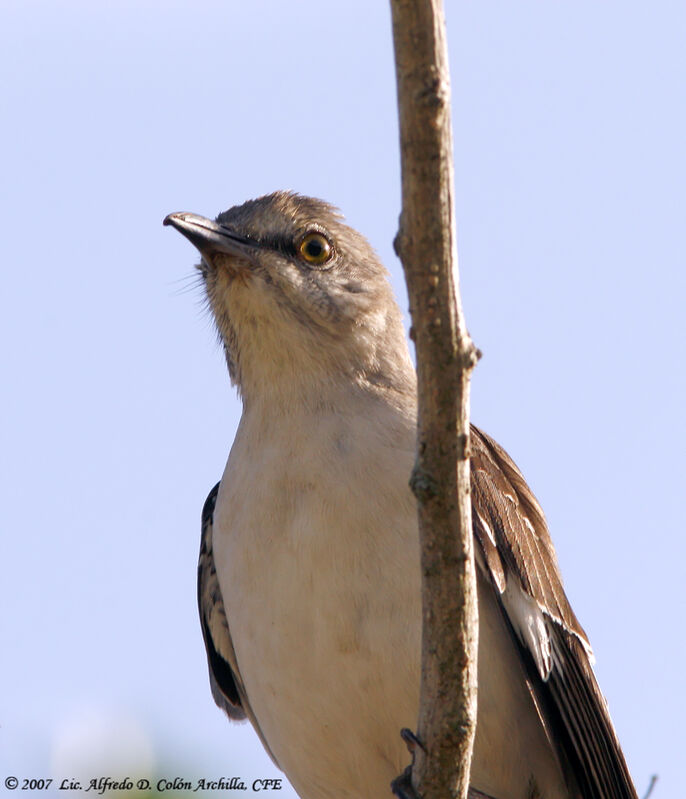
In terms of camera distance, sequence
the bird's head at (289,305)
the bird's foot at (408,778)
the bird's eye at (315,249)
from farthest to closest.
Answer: the bird's eye at (315,249)
the bird's head at (289,305)
the bird's foot at (408,778)

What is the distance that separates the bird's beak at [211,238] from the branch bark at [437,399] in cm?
362

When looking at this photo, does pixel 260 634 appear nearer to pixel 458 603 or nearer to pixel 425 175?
pixel 458 603

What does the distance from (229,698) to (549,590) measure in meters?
2.51

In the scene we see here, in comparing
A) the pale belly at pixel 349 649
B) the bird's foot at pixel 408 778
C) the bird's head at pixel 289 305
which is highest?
the bird's head at pixel 289 305

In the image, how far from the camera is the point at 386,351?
26.2 feet

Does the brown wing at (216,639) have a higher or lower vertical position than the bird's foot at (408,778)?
higher

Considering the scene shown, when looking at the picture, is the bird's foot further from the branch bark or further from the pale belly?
the pale belly

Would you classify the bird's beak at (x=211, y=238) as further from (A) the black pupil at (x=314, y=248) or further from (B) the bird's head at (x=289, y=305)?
(A) the black pupil at (x=314, y=248)

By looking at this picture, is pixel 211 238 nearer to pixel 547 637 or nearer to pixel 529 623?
pixel 529 623

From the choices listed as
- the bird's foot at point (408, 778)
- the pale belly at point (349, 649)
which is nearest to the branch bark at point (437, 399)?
the bird's foot at point (408, 778)

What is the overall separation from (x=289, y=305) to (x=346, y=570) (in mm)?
2054

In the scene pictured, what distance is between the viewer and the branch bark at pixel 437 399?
13.1 feet

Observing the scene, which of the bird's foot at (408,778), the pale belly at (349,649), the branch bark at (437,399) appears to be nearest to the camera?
the branch bark at (437,399)

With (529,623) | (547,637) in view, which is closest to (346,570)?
(529,623)
